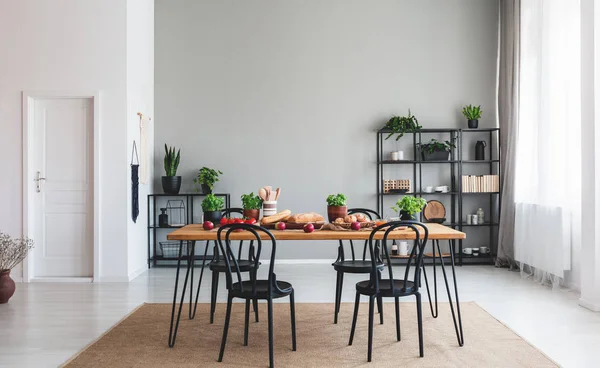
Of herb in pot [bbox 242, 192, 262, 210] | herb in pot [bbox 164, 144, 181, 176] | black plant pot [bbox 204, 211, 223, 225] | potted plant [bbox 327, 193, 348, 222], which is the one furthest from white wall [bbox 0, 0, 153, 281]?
potted plant [bbox 327, 193, 348, 222]

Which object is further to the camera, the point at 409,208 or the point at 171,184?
the point at 171,184

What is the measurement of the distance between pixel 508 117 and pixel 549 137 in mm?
1150

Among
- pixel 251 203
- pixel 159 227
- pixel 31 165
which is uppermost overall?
pixel 31 165

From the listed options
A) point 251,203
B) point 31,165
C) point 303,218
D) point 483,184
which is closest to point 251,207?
point 251,203

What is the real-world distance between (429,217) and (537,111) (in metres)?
1.95

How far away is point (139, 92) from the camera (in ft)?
21.8

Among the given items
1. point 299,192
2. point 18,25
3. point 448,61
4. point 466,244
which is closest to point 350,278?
point 299,192

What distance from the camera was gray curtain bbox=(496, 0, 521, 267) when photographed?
653 cm

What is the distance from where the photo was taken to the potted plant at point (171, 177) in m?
6.97

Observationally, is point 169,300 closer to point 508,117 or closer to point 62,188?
point 62,188

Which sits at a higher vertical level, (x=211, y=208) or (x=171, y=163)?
(x=171, y=163)

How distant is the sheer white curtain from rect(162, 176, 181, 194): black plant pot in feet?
13.9

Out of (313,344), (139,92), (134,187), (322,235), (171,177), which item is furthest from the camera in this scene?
(171,177)

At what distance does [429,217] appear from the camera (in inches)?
281
